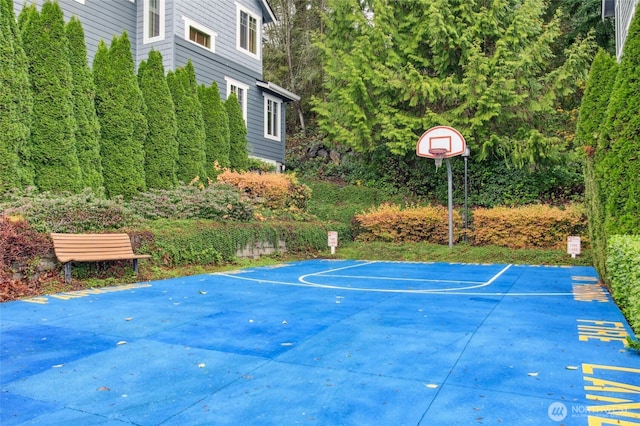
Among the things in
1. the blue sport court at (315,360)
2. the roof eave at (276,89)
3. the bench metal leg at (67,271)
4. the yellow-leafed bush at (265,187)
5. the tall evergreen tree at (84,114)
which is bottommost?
the blue sport court at (315,360)

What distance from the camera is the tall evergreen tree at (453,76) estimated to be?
1508cm

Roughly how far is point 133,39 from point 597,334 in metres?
14.8

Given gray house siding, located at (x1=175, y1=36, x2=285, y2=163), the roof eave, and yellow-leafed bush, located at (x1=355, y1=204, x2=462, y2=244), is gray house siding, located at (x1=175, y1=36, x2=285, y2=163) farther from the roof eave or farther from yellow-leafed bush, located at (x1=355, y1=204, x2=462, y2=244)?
yellow-leafed bush, located at (x1=355, y1=204, x2=462, y2=244)

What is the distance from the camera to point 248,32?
17938 mm

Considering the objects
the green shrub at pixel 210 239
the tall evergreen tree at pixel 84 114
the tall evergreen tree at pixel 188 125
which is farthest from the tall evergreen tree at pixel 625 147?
the tall evergreen tree at pixel 188 125

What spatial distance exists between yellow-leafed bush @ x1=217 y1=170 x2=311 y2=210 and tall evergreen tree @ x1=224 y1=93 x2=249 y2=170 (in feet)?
4.51

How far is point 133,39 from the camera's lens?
14430 mm

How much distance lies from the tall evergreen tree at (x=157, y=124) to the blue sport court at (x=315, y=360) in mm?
5805

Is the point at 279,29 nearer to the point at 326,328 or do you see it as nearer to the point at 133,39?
the point at 133,39

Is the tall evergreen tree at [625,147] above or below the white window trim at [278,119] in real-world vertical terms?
below

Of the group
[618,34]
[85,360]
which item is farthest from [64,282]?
[618,34]

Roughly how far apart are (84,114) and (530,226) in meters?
11.9

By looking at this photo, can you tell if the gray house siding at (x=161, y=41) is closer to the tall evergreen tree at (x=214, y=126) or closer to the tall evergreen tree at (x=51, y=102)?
the tall evergreen tree at (x=214, y=126)

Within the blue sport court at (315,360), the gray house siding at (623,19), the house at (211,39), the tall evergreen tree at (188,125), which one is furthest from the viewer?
the house at (211,39)
